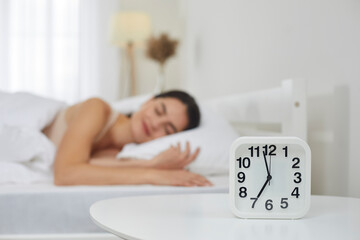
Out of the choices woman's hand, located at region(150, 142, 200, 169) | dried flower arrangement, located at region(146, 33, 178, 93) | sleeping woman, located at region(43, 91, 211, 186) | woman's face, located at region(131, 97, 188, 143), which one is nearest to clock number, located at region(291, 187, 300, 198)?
sleeping woman, located at region(43, 91, 211, 186)

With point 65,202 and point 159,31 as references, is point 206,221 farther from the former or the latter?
point 159,31

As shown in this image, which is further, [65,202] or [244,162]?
[65,202]

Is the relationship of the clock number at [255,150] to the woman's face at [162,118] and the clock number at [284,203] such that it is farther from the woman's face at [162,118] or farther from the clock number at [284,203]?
the woman's face at [162,118]

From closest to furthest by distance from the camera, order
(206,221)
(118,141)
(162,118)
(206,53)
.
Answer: (206,221) → (162,118) → (118,141) → (206,53)

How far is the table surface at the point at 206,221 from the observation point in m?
0.63

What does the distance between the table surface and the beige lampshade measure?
10.4 feet

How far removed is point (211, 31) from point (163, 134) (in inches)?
51.8

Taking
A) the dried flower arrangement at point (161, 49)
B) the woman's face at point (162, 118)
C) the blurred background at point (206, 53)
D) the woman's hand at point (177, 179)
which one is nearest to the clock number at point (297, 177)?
the blurred background at point (206, 53)

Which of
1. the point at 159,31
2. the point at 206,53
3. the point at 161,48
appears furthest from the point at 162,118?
the point at 159,31

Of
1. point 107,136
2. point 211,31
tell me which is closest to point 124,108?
point 107,136

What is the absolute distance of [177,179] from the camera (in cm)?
126

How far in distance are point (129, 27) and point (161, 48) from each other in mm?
328

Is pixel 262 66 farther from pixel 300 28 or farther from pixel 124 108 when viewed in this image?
pixel 124 108

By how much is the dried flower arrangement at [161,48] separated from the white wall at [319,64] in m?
1.66
